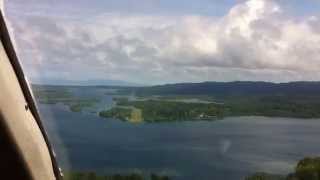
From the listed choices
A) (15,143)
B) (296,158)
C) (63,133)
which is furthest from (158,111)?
(15,143)

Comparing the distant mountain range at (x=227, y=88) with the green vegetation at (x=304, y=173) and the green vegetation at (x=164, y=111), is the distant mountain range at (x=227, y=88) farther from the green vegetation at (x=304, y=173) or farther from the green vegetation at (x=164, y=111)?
the green vegetation at (x=304, y=173)

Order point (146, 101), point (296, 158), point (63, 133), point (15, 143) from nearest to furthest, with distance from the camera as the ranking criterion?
point (15, 143), point (296, 158), point (63, 133), point (146, 101)

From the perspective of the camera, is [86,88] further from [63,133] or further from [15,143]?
[15,143]

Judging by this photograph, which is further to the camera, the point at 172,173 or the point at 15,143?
the point at 172,173

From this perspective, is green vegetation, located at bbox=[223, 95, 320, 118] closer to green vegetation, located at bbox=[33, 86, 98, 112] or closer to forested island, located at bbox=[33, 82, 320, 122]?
forested island, located at bbox=[33, 82, 320, 122]

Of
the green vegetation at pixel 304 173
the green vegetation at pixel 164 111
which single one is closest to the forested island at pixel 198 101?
the green vegetation at pixel 164 111

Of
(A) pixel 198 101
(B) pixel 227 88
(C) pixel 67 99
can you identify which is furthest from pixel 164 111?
(C) pixel 67 99

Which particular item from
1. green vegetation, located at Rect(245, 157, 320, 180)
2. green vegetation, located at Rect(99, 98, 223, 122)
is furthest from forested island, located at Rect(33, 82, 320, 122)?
green vegetation, located at Rect(245, 157, 320, 180)
